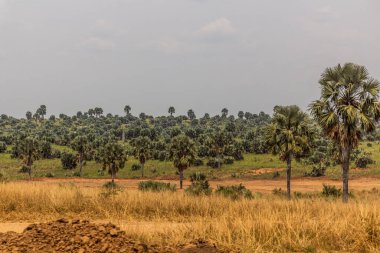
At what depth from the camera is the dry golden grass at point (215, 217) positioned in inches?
351

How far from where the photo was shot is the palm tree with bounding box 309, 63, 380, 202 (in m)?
25.0

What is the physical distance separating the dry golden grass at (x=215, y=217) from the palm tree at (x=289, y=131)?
73.8 feet

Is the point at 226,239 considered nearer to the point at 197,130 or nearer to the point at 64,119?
the point at 197,130

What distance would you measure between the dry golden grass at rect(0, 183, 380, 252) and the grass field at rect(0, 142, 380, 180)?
55.6m

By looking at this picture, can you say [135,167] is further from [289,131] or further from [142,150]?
[289,131]

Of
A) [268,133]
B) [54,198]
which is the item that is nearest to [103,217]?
[54,198]

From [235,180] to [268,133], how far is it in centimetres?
3160

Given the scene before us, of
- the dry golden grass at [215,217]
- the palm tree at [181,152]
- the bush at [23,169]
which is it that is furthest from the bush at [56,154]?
the dry golden grass at [215,217]

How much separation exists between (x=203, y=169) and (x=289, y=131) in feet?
159

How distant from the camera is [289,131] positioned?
121ft

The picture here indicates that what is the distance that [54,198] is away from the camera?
14.7 m

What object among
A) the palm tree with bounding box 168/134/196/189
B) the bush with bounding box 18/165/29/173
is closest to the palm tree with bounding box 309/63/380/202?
the palm tree with bounding box 168/134/196/189

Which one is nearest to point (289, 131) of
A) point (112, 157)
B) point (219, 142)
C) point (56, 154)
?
point (112, 157)

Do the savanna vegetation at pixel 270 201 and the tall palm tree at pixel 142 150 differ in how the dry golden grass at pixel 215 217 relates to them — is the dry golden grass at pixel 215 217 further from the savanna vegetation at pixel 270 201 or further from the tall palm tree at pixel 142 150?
the tall palm tree at pixel 142 150
